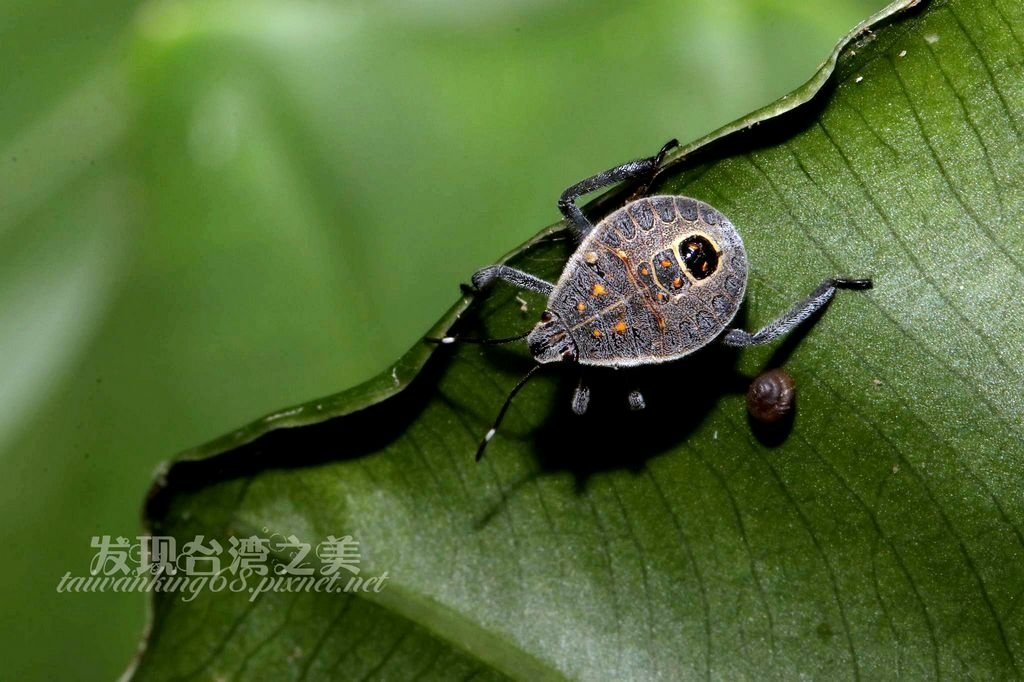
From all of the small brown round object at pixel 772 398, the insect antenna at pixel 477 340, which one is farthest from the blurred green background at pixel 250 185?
the small brown round object at pixel 772 398

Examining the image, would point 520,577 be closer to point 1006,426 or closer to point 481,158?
point 1006,426

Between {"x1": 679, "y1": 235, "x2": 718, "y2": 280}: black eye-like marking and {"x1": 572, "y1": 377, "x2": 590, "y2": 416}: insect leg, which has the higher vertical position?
{"x1": 679, "y1": 235, "x2": 718, "y2": 280}: black eye-like marking

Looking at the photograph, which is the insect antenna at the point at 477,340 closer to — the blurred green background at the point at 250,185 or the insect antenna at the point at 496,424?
the insect antenna at the point at 496,424

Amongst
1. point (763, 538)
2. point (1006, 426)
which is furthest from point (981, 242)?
point (763, 538)

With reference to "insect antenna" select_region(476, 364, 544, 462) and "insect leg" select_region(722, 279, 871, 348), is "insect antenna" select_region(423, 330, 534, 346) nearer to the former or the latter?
"insect antenna" select_region(476, 364, 544, 462)

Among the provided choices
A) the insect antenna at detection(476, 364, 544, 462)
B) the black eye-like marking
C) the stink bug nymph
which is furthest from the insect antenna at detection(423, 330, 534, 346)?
the black eye-like marking

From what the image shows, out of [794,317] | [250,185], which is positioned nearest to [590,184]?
[794,317]
